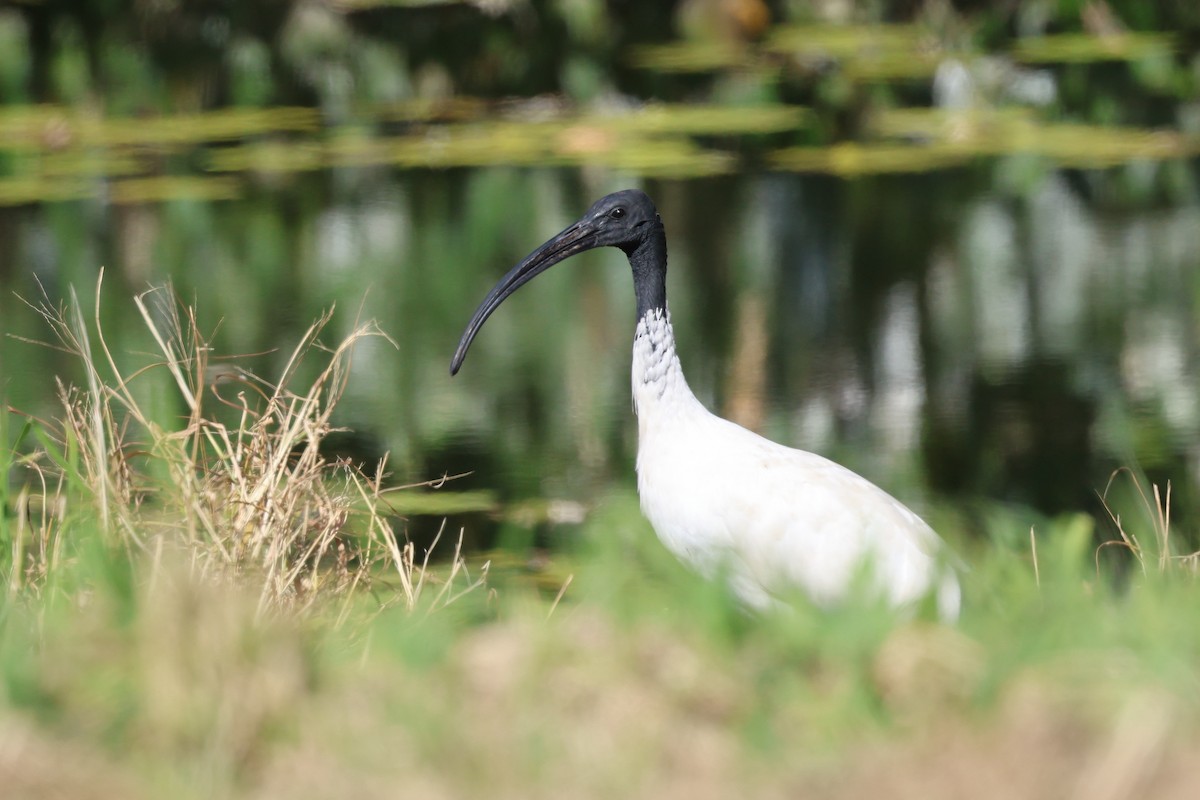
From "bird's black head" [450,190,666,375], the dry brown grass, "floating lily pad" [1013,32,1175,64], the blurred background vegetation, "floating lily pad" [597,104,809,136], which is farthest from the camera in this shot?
"floating lily pad" [1013,32,1175,64]

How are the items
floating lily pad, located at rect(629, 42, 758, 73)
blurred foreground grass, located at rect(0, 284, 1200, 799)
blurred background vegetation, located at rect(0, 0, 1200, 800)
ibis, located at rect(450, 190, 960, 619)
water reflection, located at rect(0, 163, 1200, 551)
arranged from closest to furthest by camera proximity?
blurred foreground grass, located at rect(0, 284, 1200, 799) < blurred background vegetation, located at rect(0, 0, 1200, 800) < ibis, located at rect(450, 190, 960, 619) < water reflection, located at rect(0, 163, 1200, 551) < floating lily pad, located at rect(629, 42, 758, 73)

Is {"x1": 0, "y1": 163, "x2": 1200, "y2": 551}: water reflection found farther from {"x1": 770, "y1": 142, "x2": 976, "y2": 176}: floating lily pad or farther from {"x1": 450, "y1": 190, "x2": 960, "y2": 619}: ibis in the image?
{"x1": 450, "y1": 190, "x2": 960, "y2": 619}: ibis

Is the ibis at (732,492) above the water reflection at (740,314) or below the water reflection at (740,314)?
above

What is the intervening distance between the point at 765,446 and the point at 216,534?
1.32 metres

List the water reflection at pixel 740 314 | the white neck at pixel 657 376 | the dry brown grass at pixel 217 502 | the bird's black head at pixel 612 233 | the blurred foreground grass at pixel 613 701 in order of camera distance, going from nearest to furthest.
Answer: the blurred foreground grass at pixel 613 701, the dry brown grass at pixel 217 502, the white neck at pixel 657 376, the bird's black head at pixel 612 233, the water reflection at pixel 740 314

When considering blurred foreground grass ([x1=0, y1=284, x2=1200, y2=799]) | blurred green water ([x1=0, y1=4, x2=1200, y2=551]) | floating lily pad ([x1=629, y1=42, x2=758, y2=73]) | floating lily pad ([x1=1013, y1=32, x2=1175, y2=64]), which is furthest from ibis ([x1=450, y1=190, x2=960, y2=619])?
floating lily pad ([x1=1013, y1=32, x2=1175, y2=64])

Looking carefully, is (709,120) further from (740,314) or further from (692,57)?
(740,314)

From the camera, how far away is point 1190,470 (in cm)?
628

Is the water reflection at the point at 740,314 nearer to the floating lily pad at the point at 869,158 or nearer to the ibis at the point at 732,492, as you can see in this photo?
the floating lily pad at the point at 869,158

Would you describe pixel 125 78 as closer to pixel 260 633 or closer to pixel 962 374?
pixel 962 374

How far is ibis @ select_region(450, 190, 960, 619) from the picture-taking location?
3.86m

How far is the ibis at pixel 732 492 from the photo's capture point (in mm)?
3859

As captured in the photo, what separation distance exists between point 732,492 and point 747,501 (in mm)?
42

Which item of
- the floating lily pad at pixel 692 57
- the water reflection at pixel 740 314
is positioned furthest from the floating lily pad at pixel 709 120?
the floating lily pad at pixel 692 57
